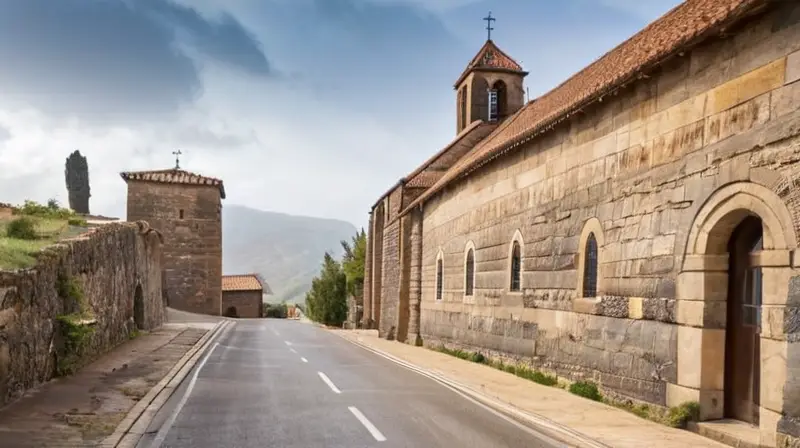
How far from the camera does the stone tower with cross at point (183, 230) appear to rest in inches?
1829

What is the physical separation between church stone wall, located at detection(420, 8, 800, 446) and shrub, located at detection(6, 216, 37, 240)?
37.0ft

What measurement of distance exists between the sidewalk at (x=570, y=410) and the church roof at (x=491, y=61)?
2026 centimetres

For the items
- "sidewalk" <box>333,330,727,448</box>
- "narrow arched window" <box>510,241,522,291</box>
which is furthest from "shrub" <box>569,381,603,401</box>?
"narrow arched window" <box>510,241,522,291</box>

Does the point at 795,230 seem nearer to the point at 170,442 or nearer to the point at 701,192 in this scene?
the point at 701,192

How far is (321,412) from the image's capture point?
1021cm

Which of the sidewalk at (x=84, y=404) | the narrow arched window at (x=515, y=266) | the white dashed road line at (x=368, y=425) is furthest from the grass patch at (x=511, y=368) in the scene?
the sidewalk at (x=84, y=404)

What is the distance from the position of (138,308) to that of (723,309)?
2126 cm

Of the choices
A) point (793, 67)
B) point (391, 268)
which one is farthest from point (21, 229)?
point (391, 268)

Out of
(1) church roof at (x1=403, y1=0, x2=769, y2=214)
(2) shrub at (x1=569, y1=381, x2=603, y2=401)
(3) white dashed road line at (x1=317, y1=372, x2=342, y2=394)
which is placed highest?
(1) church roof at (x1=403, y1=0, x2=769, y2=214)

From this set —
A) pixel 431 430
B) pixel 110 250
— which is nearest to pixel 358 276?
pixel 110 250

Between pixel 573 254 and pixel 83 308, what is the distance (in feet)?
33.7

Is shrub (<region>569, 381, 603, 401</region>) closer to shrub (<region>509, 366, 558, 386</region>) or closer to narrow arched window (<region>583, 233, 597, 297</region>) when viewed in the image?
shrub (<region>509, 366, 558, 386</region>)

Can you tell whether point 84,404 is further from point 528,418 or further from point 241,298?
point 241,298

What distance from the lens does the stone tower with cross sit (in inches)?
1829
